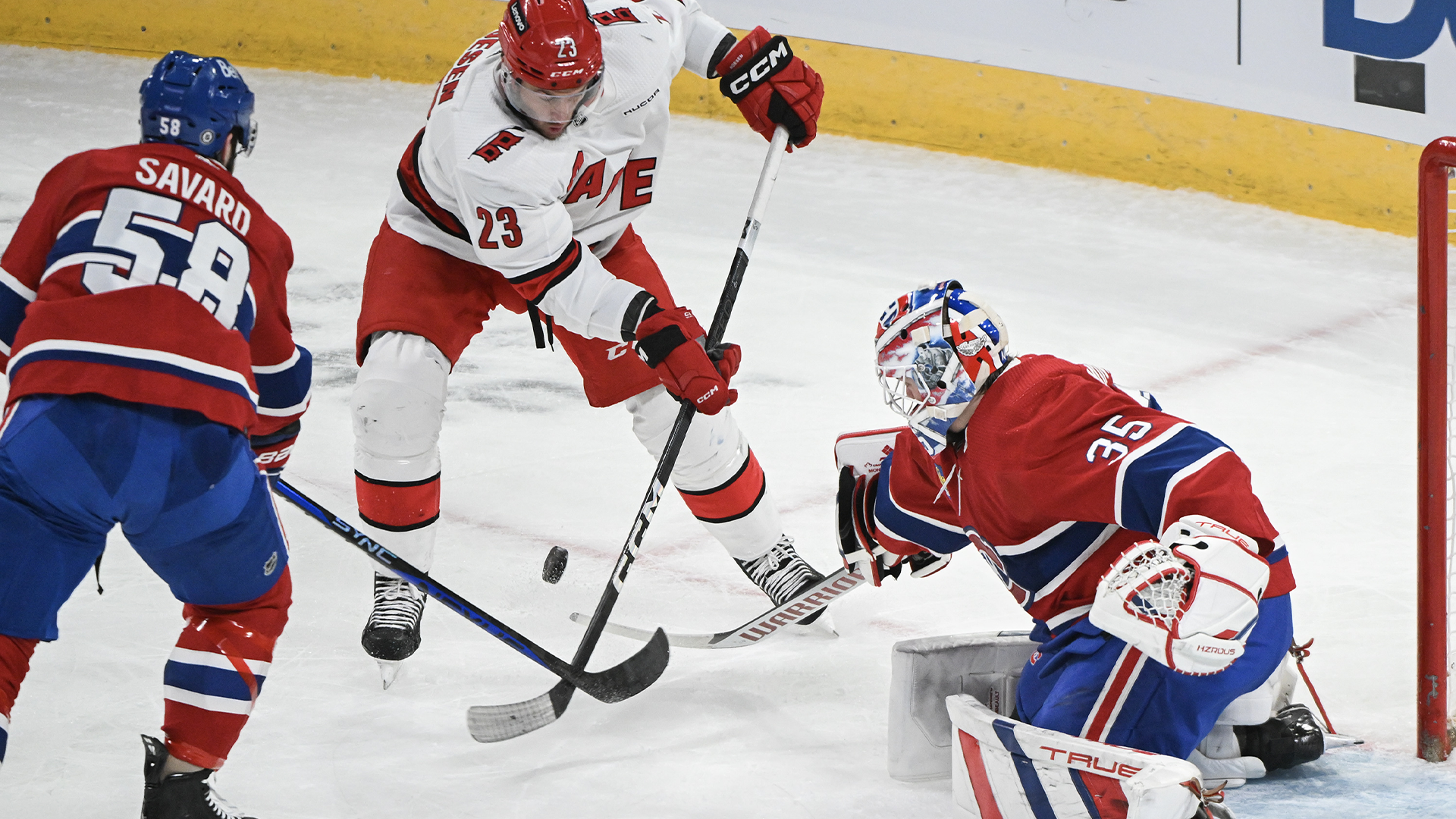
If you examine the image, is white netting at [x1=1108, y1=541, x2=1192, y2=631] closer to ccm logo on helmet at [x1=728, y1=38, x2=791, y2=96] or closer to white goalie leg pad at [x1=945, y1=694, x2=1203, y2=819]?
white goalie leg pad at [x1=945, y1=694, x2=1203, y2=819]

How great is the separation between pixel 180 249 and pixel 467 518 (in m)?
1.52

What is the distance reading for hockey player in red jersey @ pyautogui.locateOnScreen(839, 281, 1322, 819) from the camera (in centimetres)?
166

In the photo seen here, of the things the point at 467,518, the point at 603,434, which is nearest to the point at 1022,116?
the point at 603,434

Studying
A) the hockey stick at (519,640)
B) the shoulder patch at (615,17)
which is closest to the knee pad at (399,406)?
the hockey stick at (519,640)

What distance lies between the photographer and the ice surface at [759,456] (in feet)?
7.36

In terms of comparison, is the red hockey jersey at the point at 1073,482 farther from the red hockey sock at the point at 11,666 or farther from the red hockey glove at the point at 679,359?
the red hockey sock at the point at 11,666

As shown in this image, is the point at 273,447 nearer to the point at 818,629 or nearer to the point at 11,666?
the point at 11,666

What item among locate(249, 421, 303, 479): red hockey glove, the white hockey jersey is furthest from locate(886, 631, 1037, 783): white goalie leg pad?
locate(249, 421, 303, 479): red hockey glove

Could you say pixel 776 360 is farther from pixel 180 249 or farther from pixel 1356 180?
pixel 180 249

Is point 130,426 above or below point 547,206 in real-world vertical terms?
below

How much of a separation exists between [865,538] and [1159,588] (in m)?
0.70

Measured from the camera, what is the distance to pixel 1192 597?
1638 mm

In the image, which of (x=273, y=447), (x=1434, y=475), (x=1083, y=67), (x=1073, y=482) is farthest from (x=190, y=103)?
(x=1083, y=67)

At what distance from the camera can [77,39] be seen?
19.3 feet
